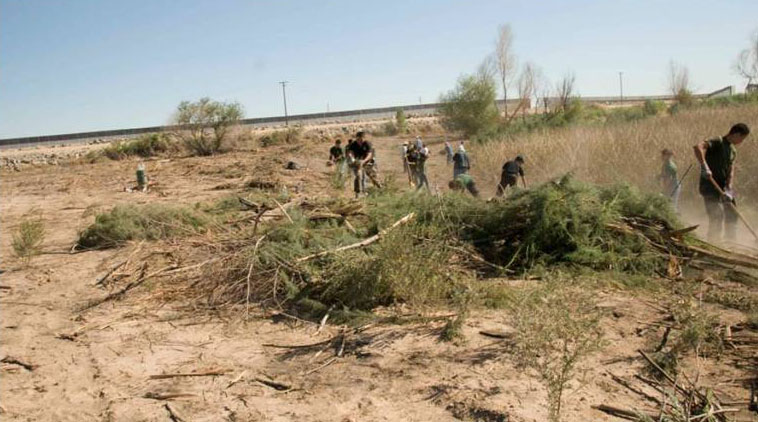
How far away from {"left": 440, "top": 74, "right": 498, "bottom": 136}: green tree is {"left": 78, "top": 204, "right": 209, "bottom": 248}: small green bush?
3136cm

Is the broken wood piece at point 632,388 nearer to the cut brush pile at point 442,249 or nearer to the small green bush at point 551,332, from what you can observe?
the small green bush at point 551,332

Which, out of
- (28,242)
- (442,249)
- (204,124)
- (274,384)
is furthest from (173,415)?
(204,124)

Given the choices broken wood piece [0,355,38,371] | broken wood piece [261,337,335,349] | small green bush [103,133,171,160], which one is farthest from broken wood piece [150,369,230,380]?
small green bush [103,133,171,160]

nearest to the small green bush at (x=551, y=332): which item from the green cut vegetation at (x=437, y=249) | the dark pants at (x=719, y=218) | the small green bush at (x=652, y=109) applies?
the green cut vegetation at (x=437, y=249)

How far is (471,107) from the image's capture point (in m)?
38.7

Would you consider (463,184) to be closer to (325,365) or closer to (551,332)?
(325,365)

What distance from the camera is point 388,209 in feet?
23.6

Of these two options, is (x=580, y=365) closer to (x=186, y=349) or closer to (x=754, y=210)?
(x=186, y=349)

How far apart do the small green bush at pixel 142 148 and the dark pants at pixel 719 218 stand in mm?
31276

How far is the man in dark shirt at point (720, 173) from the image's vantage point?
6621 millimetres

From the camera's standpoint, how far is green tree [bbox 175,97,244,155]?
33.6 metres

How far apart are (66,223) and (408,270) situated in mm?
9068

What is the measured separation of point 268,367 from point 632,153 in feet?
33.1

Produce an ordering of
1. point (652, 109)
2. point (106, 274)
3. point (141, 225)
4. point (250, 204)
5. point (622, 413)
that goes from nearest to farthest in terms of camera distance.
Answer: point (622, 413) → point (106, 274) → point (141, 225) → point (250, 204) → point (652, 109)
